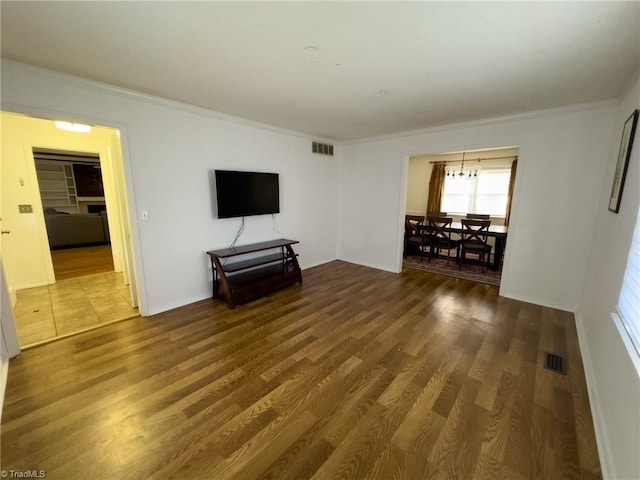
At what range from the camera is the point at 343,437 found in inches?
62.7

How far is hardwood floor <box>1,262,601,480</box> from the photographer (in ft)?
4.72

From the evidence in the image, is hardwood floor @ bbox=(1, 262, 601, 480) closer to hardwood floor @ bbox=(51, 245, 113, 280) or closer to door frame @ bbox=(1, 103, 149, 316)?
door frame @ bbox=(1, 103, 149, 316)

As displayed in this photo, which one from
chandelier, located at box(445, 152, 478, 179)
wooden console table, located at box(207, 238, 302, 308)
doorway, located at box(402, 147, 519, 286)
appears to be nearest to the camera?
wooden console table, located at box(207, 238, 302, 308)

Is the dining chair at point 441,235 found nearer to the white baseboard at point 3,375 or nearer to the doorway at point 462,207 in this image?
the doorway at point 462,207

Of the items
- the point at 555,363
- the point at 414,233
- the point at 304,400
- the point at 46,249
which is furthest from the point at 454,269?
the point at 46,249

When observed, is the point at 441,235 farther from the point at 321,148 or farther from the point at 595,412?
the point at 595,412

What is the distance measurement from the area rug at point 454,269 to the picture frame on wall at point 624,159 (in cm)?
214

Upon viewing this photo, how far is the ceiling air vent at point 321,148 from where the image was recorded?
472 cm

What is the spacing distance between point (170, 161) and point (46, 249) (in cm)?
272

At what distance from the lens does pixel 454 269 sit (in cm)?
487

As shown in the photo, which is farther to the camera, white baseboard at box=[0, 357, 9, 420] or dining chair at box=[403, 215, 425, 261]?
dining chair at box=[403, 215, 425, 261]

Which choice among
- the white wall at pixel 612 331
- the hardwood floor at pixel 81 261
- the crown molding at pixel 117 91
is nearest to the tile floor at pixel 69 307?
the hardwood floor at pixel 81 261

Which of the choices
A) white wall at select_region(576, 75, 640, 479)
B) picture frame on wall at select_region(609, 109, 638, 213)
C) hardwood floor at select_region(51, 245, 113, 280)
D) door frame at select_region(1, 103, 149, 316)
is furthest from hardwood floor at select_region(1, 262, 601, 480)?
hardwood floor at select_region(51, 245, 113, 280)

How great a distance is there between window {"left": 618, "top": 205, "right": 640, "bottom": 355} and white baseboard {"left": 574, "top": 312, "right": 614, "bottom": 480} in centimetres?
62
